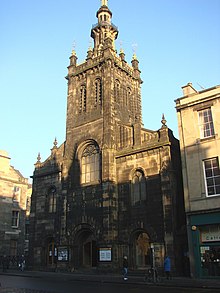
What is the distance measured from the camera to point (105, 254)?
1038 inches

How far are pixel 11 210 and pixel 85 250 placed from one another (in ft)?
52.0

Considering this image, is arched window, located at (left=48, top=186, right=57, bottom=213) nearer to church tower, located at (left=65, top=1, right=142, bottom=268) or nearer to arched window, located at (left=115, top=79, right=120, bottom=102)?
church tower, located at (left=65, top=1, right=142, bottom=268)

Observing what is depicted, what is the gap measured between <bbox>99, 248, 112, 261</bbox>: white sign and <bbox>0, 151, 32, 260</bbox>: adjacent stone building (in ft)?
53.2

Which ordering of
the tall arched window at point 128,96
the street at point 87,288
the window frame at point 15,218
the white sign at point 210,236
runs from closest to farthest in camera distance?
the street at point 87,288, the white sign at point 210,236, the tall arched window at point 128,96, the window frame at point 15,218

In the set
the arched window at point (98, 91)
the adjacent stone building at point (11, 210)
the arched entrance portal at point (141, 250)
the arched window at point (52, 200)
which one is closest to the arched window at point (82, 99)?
the arched window at point (98, 91)

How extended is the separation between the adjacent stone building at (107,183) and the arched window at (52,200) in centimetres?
10

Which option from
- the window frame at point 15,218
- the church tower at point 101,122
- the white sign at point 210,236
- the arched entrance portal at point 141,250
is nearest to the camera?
the white sign at point 210,236

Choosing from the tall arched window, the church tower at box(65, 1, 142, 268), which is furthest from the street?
the tall arched window

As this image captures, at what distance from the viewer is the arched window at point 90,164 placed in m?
30.5

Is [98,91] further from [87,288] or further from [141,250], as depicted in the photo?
[87,288]

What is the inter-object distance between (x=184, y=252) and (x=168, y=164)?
6597 mm

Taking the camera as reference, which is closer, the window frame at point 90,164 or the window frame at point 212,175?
the window frame at point 212,175

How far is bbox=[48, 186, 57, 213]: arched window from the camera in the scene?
32.8 metres

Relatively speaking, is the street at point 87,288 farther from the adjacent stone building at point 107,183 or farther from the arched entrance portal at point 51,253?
the arched entrance portal at point 51,253
